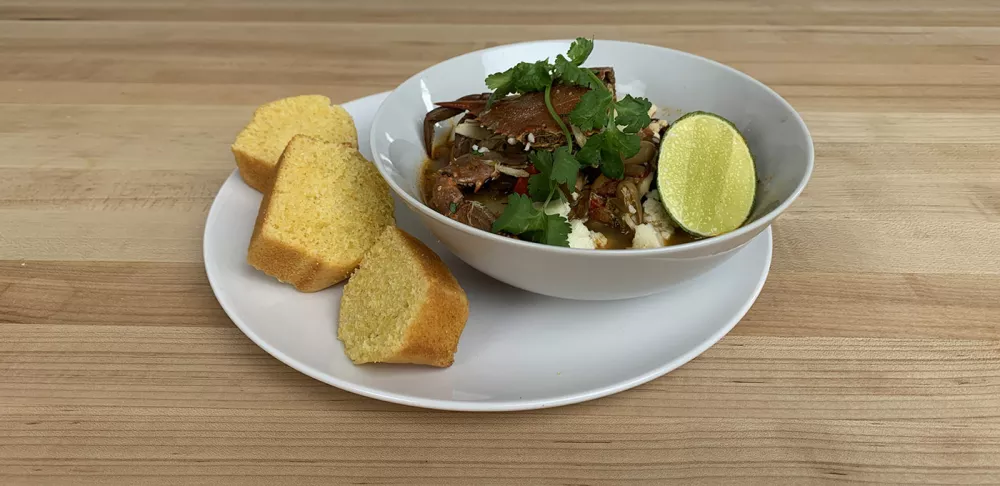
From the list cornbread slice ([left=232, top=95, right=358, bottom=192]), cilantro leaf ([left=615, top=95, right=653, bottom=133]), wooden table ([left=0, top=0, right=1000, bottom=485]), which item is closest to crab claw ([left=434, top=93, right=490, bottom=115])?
cornbread slice ([left=232, top=95, right=358, bottom=192])

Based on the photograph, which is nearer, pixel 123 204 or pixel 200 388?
pixel 200 388

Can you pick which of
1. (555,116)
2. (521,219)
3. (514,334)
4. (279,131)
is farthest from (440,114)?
(514,334)

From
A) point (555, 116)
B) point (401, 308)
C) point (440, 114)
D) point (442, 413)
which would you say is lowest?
point (442, 413)

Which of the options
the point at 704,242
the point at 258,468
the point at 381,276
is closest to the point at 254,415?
the point at 258,468

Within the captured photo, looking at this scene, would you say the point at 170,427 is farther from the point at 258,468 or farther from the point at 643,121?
the point at 643,121

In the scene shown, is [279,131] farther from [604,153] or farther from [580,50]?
[604,153]
